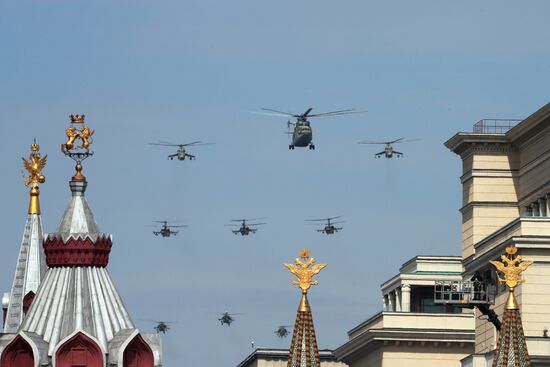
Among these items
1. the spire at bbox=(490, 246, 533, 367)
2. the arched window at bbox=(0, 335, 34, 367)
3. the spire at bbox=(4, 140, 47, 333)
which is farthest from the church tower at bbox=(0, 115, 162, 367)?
the spire at bbox=(490, 246, 533, 367)

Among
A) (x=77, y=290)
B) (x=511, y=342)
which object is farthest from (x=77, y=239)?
(x=511, y=342)

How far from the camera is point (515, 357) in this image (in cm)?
16825

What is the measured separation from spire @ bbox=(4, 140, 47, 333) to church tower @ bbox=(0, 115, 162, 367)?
19.9 metres

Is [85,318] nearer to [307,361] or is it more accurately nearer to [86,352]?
[86,352]

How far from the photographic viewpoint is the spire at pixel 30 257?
16950 cm

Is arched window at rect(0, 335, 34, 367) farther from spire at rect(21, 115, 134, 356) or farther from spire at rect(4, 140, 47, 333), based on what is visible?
spire at rect(4, 140, 47, 333)

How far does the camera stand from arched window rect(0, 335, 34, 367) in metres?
144

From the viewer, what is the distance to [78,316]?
474ft

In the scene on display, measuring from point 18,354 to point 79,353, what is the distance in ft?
8.59

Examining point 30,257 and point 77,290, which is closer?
point 77,290

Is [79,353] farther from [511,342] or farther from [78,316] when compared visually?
[511,342]

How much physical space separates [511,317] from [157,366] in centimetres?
3032

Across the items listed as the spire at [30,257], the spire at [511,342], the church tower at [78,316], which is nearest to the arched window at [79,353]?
the church tower at [78,316]

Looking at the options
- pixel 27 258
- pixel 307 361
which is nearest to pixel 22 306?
pixel 27 258
